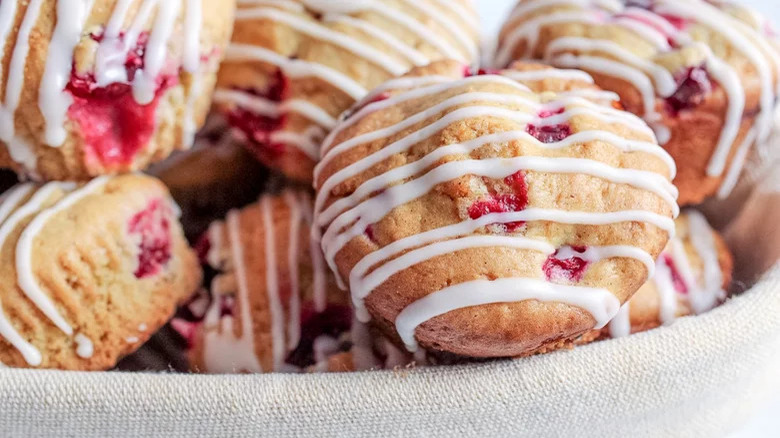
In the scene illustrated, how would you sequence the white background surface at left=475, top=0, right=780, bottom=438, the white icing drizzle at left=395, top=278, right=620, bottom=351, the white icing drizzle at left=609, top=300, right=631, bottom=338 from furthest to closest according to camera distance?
the white background surface at left=475, top=0, right=780, bottom=438, the white icing drizzle at left=609, top=300, right=631, bottom=338, the white icing drizzle at left=395, top=278, right=620, bottom=351

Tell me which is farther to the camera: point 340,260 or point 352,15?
point 352,15

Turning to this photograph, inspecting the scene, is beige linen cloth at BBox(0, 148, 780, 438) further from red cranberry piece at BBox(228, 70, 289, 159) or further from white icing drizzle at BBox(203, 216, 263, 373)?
red cranberry piece at BBox(228, 70, 289, 159)

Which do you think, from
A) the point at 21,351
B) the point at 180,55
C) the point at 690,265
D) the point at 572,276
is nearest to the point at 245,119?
the point at 180,55

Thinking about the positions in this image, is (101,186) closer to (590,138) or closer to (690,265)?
(590,138)

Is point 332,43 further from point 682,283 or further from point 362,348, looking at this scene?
point 682,283

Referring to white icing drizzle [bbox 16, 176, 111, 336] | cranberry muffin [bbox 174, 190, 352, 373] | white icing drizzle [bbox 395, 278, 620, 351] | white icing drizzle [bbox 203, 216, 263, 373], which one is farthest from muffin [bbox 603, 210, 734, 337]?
white icing drizzle [bbox 16, 176, 111, 336]

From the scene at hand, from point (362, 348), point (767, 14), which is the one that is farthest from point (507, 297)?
point (767, 14)
